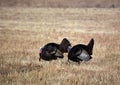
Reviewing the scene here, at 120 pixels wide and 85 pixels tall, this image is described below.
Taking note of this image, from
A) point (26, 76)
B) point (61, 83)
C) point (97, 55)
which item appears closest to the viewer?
point (61, 83)

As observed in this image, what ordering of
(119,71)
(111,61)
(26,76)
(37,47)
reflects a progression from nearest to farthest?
(26,76), (119,71), (111,61), (37,47)

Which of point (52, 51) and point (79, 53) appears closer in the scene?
point (79, 53)

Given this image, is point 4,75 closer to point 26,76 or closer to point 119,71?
point 26,76

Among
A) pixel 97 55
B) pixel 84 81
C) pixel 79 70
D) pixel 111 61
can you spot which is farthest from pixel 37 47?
pixel 84 81

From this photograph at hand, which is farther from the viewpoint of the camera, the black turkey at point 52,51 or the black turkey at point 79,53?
the black turkey at point 52,51

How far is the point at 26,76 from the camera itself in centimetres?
1066

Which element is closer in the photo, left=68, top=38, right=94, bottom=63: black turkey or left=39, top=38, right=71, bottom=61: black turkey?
left=68, top=38, right=94, bottom=63: black turkey

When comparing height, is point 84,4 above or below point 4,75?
below

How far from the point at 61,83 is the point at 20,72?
1742 millimetres

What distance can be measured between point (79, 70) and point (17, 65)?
2168 mm

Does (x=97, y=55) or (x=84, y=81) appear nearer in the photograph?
(x=84, y=81)

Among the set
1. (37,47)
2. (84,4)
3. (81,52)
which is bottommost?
(84,4)

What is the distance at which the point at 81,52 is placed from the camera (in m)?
12.5

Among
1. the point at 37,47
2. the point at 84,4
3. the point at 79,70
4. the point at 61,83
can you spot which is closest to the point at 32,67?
the point at 79,70
